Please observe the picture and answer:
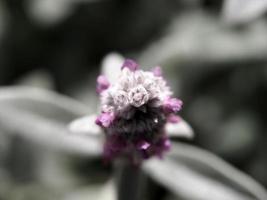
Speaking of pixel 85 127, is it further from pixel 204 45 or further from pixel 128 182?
pixel 204 45

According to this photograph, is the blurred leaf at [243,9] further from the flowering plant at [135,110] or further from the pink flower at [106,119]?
the pink flower at [106,119]

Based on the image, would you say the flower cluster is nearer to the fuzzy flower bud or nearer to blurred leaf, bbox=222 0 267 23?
the fuzzy flower bud

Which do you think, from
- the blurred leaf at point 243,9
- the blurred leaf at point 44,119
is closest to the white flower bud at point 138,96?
the blurred leaf at point 243,9

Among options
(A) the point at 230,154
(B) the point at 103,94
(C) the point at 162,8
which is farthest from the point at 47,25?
(B) the point at 103,94

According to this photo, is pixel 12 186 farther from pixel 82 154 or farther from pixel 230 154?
pixel 230 154

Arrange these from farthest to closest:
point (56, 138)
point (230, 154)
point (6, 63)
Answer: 1. point (6, 63)
2. point (230, 154)
3. point (56, 138)

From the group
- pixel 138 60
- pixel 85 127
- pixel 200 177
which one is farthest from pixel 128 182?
pixel 138 60
